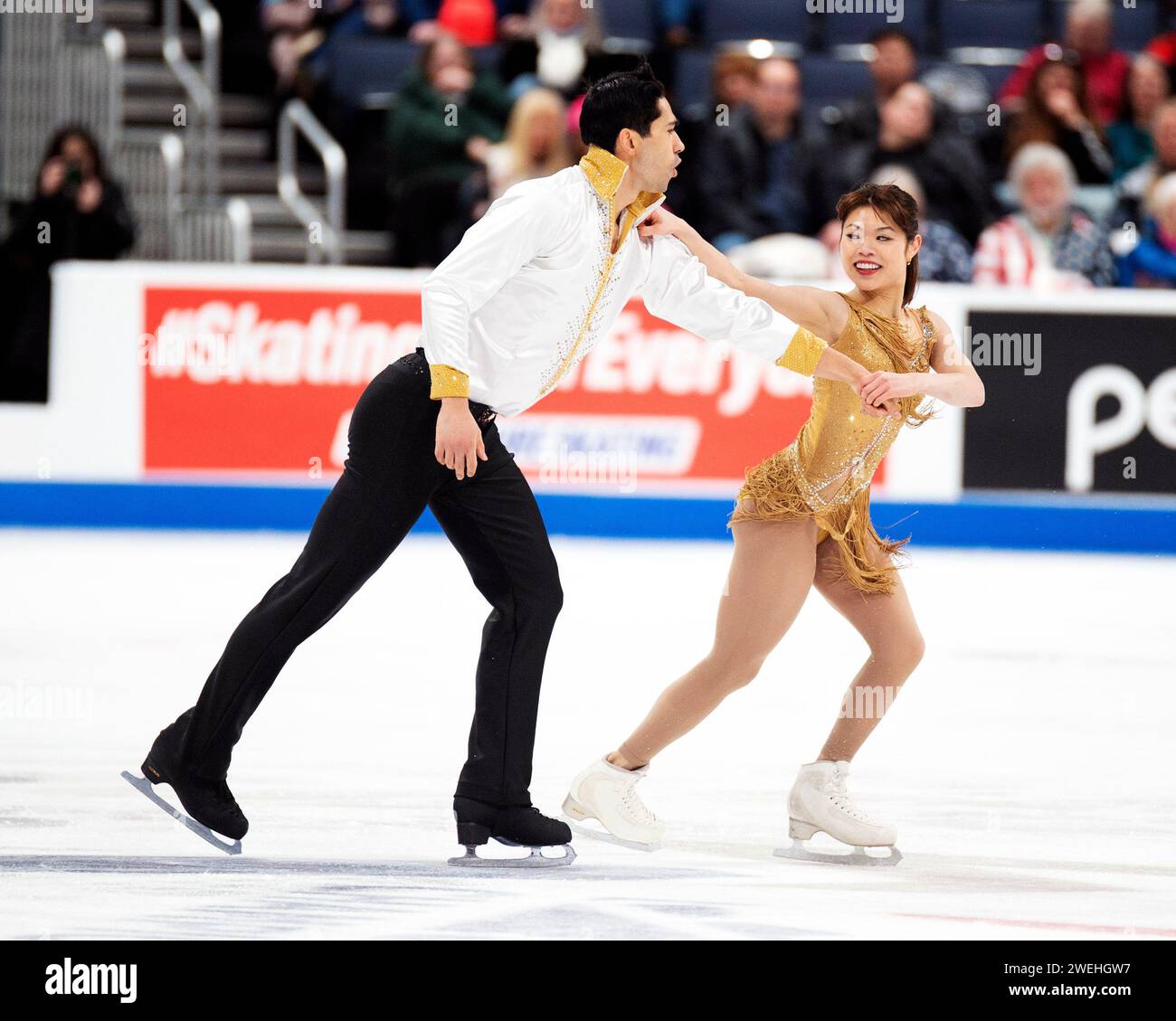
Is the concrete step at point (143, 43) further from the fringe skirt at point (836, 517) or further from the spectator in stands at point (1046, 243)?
the fringe skirt at point (836, 517)

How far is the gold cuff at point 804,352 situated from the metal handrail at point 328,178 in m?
6.50

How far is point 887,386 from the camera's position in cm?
391

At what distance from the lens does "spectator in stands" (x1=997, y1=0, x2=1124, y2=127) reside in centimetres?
1132

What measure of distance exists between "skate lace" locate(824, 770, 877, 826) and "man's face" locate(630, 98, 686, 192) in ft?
4.02

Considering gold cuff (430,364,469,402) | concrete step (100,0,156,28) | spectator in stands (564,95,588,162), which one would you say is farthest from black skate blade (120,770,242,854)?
concrete step (100,0,156,28)

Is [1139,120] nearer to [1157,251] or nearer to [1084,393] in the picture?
[1157,251]

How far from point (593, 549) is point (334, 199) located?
107 inches

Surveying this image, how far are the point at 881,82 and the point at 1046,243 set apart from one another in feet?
4.27

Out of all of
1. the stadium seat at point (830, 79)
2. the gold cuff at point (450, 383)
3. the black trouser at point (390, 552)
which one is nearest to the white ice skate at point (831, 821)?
the black trouser at point (390, 552)

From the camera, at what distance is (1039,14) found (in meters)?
12.4

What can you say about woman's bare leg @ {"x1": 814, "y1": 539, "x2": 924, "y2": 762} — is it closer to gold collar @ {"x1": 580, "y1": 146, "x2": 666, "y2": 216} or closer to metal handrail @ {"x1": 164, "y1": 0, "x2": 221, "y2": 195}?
gold collar @ {"x1": 580, "y1": 146, "x2": 666, "y2": 216}

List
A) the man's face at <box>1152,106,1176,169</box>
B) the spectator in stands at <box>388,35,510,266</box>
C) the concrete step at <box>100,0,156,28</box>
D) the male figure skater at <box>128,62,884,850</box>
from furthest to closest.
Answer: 1. the concrete step at <box>100,0,156,28</box>
2. the spectator in stands at <box>388,35,510,266</box>
3. the man's face at <box>1152,106,1176,169</box>
4. the male figure skater at <box>128,62,884,850</box>
